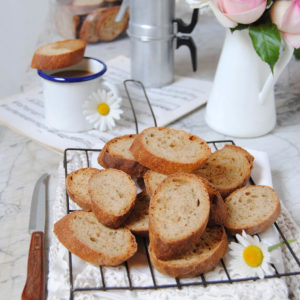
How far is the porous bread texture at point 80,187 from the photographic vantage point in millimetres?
938

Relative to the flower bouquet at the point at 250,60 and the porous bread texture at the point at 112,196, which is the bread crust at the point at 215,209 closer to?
the porous bread texture at the point at 112,196

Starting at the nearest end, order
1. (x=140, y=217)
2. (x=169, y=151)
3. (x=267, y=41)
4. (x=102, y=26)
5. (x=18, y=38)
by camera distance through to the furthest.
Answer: (x=140, y=217) → (x=169, y=151) → (x=267, y=41) → (x=102, y=26) → (x=18, y=38)

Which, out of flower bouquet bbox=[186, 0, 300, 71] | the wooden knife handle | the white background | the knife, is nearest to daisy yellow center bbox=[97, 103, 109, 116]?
the knife

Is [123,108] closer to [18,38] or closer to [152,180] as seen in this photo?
[152,180]

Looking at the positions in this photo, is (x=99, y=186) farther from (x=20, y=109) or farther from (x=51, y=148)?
(x=20, y=109)

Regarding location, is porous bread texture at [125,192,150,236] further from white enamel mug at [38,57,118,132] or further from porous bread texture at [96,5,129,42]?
porous bread texture at [96,5,129,42]

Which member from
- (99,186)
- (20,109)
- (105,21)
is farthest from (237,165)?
(105,21)

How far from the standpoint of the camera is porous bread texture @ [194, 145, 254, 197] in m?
1.00

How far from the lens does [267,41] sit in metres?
1.11

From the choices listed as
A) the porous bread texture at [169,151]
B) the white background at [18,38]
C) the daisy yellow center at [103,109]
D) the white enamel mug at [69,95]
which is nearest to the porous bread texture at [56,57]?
the white enamel mug at [69,95]

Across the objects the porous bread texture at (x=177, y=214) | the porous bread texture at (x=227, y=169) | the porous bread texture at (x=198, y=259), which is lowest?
the porous bread texture at (x=227, y=169)

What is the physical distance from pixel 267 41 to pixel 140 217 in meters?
0.57

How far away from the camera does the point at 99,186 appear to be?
927 millimetres

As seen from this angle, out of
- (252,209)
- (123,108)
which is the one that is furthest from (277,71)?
(123,108)
